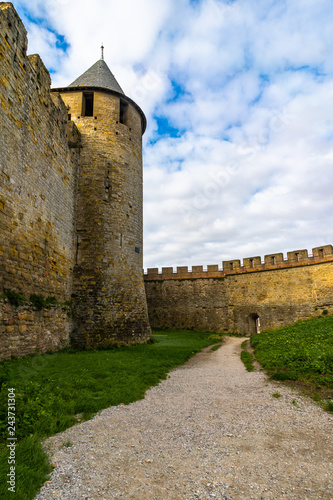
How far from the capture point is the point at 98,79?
50.5 feet

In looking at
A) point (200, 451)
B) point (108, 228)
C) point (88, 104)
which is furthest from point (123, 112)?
point (200, 451)

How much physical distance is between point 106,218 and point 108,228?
51 cm

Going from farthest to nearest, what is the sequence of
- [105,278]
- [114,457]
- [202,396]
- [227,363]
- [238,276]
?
1. [238,276]
2. [105,278]
3. [227,363]
4. [202,396]
5. [114,457]

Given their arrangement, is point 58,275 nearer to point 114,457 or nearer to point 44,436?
point 44,436

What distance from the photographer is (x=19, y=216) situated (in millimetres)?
8406

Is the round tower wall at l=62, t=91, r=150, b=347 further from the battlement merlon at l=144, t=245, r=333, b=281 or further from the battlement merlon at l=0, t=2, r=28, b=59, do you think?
the battlement merlon at l=144, t=245, r=333, b=281

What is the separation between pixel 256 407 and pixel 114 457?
2.71m

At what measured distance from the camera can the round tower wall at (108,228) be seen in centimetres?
1244

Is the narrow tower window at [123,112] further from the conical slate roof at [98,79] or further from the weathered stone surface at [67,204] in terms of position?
the conical slate roof at [98,79]

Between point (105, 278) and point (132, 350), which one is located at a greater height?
point (105, 278)

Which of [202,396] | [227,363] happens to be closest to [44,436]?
[202,396]

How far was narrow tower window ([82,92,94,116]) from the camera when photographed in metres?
14.9

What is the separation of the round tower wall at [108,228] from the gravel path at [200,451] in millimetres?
7640

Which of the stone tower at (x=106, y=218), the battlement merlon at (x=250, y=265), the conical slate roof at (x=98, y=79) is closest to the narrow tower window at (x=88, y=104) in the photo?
the stone tower at (x=106, y=218)
